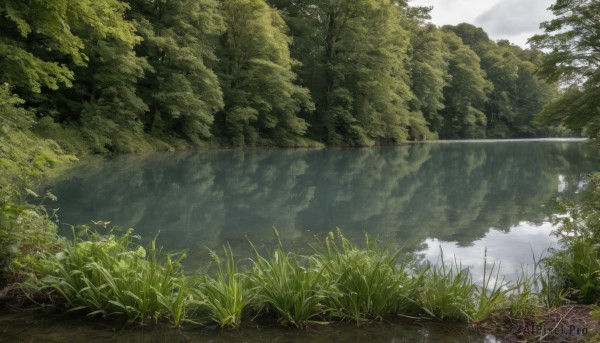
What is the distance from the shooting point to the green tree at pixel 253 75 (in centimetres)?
2706

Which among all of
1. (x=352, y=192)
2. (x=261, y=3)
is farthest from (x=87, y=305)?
(x=261, y=3)

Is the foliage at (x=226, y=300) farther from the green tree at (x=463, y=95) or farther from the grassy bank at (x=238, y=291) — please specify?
the green tree at (x=463, y=95)

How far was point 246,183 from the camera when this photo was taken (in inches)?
497

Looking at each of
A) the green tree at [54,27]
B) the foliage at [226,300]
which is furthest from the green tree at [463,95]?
the foliage at [226,300]

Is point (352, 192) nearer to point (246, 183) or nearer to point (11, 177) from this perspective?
point (246, 183)

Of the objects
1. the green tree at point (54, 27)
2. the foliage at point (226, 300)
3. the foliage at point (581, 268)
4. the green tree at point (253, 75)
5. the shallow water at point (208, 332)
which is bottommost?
the shallow water at point (208, 332)

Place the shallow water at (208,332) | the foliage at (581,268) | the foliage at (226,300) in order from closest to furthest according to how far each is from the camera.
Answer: the shallow water at (208,332), the foliage at (226,300), the foliage at (581,268)

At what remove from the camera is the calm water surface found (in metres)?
6.03

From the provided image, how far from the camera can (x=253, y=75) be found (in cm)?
2845

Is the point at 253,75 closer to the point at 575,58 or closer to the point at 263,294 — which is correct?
the point at 575,58

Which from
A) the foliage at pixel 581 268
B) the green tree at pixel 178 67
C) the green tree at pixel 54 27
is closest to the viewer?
the foliage at pixel 581 268

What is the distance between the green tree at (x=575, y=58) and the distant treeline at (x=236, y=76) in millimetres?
3008

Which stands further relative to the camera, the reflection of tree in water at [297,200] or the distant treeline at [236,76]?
the distant treeline at [236,76]

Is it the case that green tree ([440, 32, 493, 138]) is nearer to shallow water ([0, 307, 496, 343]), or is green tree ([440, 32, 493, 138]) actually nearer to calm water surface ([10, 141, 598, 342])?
calm water surface ([10, 141, 598, 342])
